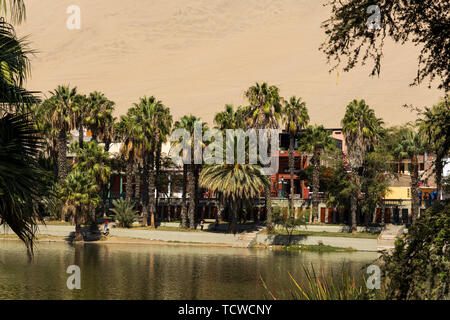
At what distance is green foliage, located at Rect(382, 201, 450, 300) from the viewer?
1274 cm

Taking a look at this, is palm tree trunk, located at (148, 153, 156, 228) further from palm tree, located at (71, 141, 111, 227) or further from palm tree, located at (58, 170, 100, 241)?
palm tree, located at (58, 170, 100, 241)

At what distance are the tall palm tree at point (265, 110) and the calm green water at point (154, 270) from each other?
14094 mm

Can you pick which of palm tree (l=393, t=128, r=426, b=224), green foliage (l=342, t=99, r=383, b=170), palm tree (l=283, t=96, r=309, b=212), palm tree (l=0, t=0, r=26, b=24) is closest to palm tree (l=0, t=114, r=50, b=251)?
palm tree (l=0, t=0, r=26, b=24)

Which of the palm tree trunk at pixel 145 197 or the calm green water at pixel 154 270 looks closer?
the calm green water at pixel 154 270

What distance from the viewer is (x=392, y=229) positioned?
7575cm

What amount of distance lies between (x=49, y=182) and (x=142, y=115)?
63.7 m

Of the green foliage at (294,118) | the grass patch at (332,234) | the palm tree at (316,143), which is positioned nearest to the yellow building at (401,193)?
the palm tree at (316,143)

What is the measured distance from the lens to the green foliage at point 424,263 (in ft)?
41.8

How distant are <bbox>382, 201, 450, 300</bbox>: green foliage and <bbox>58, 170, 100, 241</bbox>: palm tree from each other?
56.5 metres

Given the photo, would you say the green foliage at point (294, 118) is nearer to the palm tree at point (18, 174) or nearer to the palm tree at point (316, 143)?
the palm tree at point (316, 143)

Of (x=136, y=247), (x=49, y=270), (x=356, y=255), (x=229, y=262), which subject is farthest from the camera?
(x=136, y=247)
